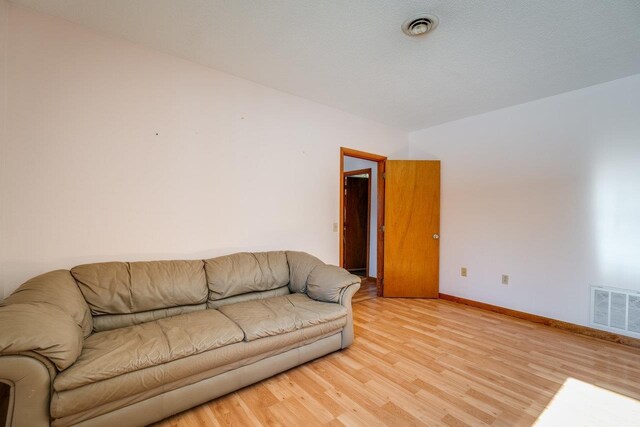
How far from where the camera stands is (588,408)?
1.72 meters

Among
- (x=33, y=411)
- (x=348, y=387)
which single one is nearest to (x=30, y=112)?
(x=33, y=411)

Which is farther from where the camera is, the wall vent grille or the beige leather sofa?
the wall vent grille

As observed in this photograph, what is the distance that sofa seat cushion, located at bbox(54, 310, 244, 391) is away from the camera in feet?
4.36

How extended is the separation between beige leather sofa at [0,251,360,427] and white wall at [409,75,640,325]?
88.7 inches

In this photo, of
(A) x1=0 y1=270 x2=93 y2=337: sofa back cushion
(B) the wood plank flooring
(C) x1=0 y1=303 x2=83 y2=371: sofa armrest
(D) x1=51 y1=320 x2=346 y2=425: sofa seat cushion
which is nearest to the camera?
(C) x1=0 y1=303 x2=83 y2=371: sofa armrest

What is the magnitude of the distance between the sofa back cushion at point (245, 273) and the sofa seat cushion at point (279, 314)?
0.48 ft

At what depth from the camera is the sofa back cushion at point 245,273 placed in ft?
7.58

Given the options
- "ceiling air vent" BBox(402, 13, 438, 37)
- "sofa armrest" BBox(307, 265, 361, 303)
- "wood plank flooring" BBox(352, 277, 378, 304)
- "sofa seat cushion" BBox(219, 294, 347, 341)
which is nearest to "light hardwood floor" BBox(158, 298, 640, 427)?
"sofa seat cushion" BBox(219, 294, 347, 341)

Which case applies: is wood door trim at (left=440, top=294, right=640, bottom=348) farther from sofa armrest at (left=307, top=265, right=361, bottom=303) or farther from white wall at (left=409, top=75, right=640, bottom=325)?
sofa armrest at (left=307, top=265, right=361, bottom=303)

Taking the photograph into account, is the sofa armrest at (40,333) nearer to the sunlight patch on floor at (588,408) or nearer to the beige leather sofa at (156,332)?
the beige leather sofa at (156,332)

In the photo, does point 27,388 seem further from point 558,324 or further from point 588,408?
point 558,324

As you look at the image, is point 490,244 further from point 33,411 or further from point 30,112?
point 30,112

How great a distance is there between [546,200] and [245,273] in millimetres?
3453

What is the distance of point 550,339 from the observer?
8.90 feet
